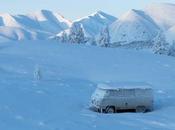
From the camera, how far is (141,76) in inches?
2013

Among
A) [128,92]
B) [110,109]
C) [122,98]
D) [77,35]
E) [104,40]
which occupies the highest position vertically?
[128,92]

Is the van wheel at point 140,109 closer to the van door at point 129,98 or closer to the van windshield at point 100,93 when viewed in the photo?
the van door at point 129,98

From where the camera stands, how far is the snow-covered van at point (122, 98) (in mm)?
31250

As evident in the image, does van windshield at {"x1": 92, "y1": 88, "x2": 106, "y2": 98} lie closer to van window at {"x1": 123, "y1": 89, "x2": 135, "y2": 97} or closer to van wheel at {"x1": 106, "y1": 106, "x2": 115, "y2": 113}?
van wheel at {"x1": 106, "y1": 106, "x2": 115, "y2": 113}

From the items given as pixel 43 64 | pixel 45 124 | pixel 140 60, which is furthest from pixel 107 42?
pixel 45 124

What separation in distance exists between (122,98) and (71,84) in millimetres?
12204

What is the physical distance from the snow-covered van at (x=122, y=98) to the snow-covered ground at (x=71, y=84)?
2.54ft

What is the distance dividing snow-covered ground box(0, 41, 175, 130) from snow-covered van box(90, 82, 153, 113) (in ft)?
2.54

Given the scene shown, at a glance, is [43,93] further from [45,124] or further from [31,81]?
[45,124]

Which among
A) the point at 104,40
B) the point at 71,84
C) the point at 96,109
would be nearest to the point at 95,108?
the point at 96,109

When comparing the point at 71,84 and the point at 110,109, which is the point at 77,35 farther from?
the point at 110,109

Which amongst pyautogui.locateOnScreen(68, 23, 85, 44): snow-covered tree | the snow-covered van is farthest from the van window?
pyautogui.locateOnScreen(68, 23, 85, 44): snow-covered tree

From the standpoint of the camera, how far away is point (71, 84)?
42938 mm

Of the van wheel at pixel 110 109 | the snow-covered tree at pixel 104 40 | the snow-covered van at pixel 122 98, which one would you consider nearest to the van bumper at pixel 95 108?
the snow-covered van at pixel 122 98
